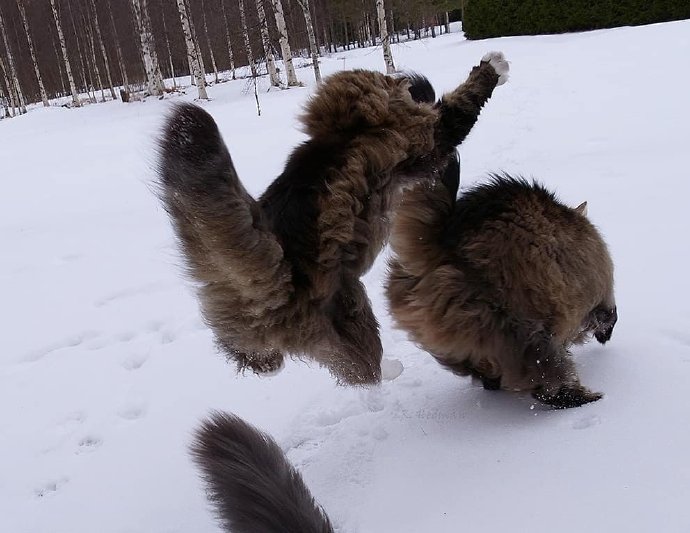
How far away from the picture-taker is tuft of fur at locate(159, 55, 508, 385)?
1976 millimetres

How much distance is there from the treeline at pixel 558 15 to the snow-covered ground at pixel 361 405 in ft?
63.6

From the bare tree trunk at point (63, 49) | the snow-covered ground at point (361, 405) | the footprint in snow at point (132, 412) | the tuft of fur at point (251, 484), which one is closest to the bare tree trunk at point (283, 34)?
the bare tree trunk at point (63, 49)

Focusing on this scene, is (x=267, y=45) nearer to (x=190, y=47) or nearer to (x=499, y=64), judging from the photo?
(x=190, y=47)

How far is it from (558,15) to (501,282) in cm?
2750

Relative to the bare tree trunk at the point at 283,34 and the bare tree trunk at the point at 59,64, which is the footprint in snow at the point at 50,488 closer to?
the bare tree trunk at the point at 283,34

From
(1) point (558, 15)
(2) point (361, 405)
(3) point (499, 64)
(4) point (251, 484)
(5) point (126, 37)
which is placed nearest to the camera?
(4) point (251, 484)

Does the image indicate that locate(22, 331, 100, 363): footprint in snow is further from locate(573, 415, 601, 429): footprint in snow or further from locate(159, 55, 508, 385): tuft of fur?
locate(573, 415, 601, 429): footprint in snow

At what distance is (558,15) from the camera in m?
25.6

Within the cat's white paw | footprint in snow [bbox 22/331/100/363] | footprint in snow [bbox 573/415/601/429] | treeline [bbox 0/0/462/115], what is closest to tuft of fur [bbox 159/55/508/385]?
the cat's white paw

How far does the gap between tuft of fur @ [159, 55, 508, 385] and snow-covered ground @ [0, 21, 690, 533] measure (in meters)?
0.29

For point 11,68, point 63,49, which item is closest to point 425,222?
point 63,49

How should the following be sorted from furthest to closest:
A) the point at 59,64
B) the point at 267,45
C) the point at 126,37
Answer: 1. the point at 59,64
2. the point at 126,37
3. the point at 267,45

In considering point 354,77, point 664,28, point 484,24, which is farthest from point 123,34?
point 354,77

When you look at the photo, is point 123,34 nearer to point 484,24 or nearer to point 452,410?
point 484,24
